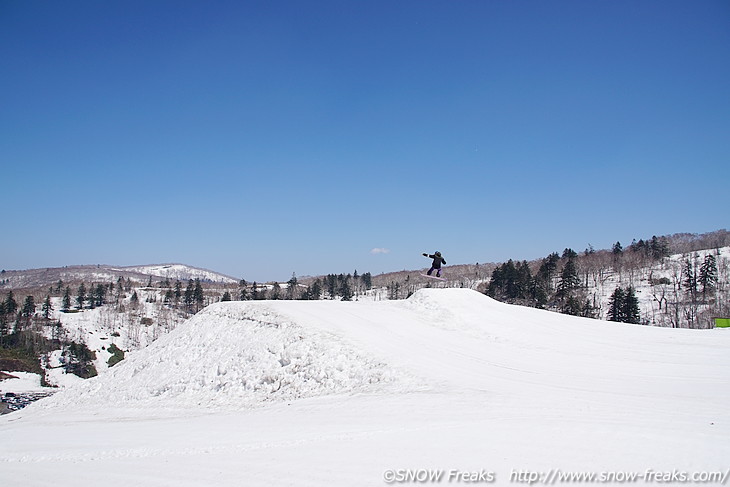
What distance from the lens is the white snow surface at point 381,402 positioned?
7109mm

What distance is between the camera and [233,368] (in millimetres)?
16656

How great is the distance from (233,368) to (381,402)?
25.8ft

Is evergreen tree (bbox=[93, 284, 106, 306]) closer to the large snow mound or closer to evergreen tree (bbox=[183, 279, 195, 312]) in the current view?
evergreen tree (bbox=[183, 279, 195, 312])

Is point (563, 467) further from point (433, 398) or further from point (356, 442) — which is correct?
point (433, 398)

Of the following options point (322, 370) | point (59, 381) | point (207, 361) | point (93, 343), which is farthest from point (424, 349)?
point (93, 343)

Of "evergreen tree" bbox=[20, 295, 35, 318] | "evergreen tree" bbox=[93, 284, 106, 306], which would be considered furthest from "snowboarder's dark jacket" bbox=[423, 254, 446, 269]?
"evergreen tree" bbox=[93, 284, 106, 306]

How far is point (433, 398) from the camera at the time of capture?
35.9 feet

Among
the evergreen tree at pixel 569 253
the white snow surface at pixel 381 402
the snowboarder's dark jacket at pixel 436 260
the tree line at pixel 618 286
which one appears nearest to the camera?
the white snow surface at pixel 381 402

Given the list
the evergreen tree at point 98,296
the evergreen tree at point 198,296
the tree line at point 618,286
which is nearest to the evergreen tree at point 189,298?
the evergreen tree at point 198,296

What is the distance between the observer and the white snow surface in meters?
7.11

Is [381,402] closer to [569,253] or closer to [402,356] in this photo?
[402,356]

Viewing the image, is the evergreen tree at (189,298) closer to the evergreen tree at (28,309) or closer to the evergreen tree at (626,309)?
the evergreen tree at (28,309)

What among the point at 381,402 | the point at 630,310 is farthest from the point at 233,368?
the point at 630,310

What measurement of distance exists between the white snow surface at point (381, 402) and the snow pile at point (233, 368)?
0.26ft
